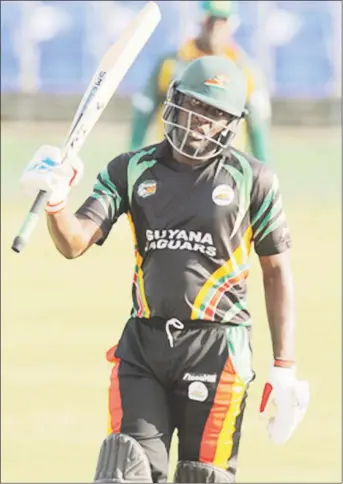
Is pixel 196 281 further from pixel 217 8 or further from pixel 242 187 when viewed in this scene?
pixel 217 8

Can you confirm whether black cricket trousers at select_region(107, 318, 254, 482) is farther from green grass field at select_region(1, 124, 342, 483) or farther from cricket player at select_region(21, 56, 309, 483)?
green grass field at select_region(1, 124, 342, 483)

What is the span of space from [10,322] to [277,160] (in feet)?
28.8

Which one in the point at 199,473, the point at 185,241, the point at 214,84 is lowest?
the point at 199,473

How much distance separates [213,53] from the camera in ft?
26.8

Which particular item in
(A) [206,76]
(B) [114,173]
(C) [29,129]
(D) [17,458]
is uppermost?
(C) [29,129]

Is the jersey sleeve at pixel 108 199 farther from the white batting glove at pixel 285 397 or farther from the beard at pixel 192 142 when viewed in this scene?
the white batting glove at pixel 285 397

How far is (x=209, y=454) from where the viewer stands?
4.47 meters

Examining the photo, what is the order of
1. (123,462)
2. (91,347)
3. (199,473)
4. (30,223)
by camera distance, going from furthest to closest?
(91,347), (199,473), (123,462), (30,223)

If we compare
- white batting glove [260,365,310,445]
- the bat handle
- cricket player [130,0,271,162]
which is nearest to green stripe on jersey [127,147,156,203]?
the bat handle

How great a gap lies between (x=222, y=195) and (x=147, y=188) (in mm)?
246

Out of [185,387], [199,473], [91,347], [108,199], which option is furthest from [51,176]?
[91,347]

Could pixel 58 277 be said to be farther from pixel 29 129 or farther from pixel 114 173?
pixel 29 129

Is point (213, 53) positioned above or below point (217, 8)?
below

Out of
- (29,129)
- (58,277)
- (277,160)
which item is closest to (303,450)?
(58,277)
